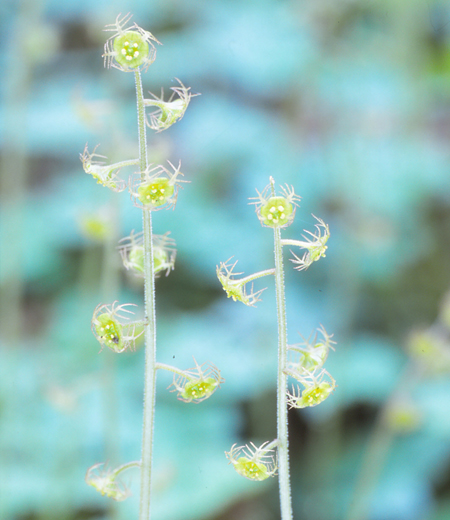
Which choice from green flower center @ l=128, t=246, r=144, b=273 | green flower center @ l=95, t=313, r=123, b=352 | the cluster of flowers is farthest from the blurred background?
the cluster of flowers

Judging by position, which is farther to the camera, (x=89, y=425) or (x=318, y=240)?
(x=89, y=425)

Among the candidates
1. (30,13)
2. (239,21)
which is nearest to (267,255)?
(30,13)

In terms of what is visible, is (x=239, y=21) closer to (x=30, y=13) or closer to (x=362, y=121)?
(x=362, y=121)

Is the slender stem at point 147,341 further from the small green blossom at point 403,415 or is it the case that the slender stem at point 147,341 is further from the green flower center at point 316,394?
the small green blossom at point 403,415

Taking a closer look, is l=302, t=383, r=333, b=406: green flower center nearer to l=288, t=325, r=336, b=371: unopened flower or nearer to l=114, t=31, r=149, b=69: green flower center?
l=288, t=325, r=336, b=371: unopened flower

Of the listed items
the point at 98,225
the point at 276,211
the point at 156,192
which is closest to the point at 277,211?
the point at 276,211
